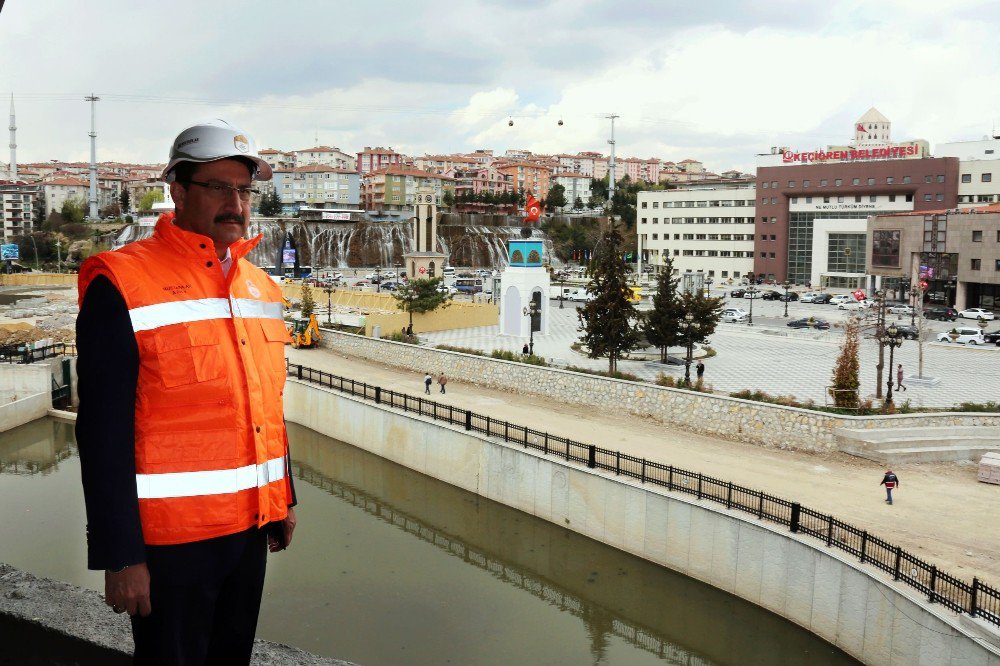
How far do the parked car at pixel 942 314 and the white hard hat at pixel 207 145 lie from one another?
4646cm

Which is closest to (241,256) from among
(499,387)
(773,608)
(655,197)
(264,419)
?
(264,419)

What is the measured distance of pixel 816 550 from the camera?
11992mm

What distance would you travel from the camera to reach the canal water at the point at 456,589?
1224cm

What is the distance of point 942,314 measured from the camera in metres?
42.9

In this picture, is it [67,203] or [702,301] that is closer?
[702,301]

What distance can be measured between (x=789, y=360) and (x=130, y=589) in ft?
92.6

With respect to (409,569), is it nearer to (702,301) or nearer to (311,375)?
(311,375)

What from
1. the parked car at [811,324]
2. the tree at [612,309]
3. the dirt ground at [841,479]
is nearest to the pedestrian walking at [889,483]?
the dirt ground at [841,479]

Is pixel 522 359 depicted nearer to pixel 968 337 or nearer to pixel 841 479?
pixel 841 479

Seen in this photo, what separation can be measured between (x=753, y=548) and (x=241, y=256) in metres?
12.2

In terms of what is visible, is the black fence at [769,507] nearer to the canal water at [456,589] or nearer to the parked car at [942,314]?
the canal water at [456,589]

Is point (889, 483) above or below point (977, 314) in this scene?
below

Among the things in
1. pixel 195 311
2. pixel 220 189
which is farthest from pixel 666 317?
pixel 195 311

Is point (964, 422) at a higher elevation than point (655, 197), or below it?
below
